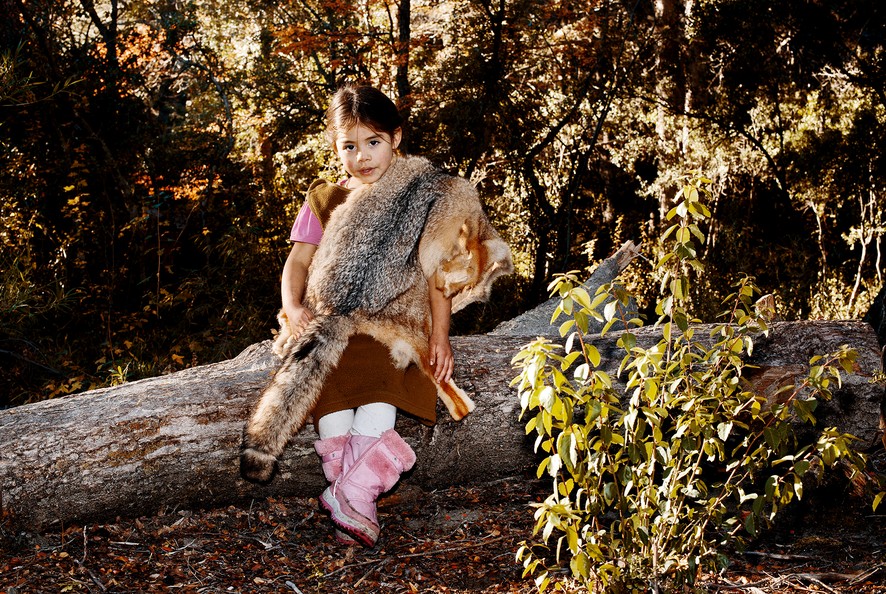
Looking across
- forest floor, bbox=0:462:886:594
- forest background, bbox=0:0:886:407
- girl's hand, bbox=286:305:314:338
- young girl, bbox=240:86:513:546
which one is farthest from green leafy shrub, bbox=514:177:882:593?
forest background, bbox=0:0:886:407

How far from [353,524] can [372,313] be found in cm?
79

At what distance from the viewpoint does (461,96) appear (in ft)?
26.3

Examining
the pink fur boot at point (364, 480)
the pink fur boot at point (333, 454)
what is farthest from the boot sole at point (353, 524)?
the pink fur boot at point (333, 454)

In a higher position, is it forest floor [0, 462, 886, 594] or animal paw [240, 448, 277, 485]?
animal paw [240, 448, 277, 485]

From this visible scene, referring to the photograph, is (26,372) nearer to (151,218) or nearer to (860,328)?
(151,218)

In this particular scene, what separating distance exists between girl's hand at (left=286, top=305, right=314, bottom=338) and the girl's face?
609mm

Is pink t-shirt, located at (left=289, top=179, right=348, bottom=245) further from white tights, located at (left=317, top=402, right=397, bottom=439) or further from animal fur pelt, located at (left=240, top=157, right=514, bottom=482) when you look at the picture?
white tights, located at (left=317, top=402, right=397, bottom=439)

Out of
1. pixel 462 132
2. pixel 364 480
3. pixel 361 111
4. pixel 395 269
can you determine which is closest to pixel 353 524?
pixel 364 480

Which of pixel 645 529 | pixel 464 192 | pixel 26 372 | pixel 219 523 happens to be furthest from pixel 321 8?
pixel 645 529

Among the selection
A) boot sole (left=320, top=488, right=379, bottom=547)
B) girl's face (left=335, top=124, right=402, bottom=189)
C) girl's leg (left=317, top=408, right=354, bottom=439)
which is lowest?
boot sole (left=320, top=488, right=379, bottom=547)

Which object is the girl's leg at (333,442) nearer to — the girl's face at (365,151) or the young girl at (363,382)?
the young girl at (363,382)

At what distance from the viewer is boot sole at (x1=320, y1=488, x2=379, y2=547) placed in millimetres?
2811

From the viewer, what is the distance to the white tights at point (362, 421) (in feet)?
9.70

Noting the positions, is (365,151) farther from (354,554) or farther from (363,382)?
(354,554)
